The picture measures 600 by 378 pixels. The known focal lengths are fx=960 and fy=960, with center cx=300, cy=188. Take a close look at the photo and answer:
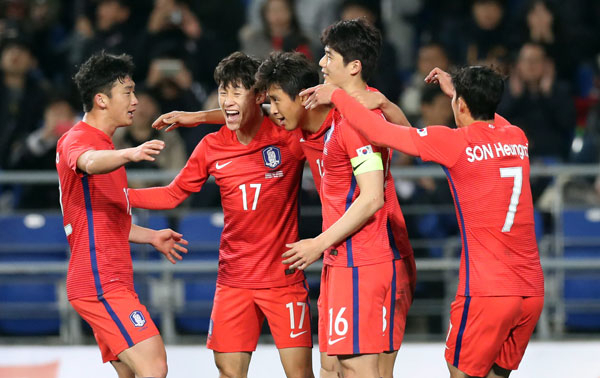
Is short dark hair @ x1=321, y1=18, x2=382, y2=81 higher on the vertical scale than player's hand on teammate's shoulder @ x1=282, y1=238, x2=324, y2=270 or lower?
higher

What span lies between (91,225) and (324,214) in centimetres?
119

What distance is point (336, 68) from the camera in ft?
15.8

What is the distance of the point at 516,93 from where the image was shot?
8.84 meters

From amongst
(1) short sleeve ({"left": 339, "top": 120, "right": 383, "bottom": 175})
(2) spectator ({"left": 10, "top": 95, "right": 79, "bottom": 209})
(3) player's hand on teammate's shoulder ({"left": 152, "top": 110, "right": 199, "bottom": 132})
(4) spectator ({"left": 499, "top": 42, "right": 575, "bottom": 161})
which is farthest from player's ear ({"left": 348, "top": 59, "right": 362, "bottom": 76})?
(2) spectator ({"left": 10, "top": 95, "right": 79, "bottom": 209})

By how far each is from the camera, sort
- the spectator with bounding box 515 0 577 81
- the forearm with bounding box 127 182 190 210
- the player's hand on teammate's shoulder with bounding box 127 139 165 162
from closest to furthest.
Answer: the player's hand on teammate's shoulder with bounding box 127 139 165 162
the forearm with bounding box 127 182 190 210
the spectator with bounding box 515 0 577 81

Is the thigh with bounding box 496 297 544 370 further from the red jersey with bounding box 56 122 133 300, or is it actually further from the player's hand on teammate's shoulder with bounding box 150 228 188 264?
the red jersey with bounding box 56 122 133 300

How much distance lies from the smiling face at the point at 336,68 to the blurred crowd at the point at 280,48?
3117 millimetres

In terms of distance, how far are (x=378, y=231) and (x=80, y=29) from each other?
6.35 meters

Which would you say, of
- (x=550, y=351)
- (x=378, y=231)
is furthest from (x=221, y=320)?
(x=550, y=351)

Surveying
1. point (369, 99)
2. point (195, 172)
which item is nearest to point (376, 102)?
point (369, 99)

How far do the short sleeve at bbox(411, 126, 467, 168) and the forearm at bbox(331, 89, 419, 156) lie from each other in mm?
37

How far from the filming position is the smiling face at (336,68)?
189 inches

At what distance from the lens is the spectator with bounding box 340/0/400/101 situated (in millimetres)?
9031

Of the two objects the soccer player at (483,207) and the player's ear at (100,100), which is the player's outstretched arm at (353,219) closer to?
the soccer player at (483,207)
